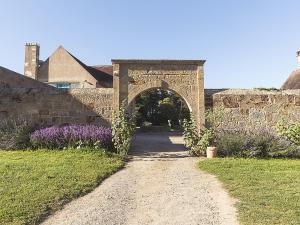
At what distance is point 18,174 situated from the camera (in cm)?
795

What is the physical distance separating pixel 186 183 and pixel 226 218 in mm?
2488

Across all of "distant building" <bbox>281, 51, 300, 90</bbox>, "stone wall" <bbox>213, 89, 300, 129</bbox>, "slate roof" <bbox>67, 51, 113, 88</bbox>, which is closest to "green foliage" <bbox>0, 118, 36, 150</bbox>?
"stone wall" <bbox>213, 89, 300, 129</bbox>

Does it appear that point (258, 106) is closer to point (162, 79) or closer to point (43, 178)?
point (162, 79)

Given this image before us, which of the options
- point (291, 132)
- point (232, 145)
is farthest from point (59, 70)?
point (291, 132)

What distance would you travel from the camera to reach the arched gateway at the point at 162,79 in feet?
41.7

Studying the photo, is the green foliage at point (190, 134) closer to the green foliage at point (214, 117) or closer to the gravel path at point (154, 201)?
the green foliage at point (214, 117)

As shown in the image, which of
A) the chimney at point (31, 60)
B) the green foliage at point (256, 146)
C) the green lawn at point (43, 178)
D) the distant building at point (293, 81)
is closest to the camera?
the green lawn at point (43, 178)

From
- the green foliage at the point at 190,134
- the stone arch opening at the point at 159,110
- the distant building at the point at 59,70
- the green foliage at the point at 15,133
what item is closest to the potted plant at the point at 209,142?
the green foliage at the point at 190,134

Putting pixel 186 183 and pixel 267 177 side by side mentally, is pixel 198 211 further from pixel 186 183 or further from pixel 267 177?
pixel 267 177

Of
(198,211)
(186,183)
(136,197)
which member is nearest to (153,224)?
(198,211)

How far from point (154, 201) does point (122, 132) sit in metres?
5.48

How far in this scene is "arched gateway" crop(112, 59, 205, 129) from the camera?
41.7 ft

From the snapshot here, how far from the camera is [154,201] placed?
6.35 m

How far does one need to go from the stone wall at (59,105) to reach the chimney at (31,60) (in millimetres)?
16835
